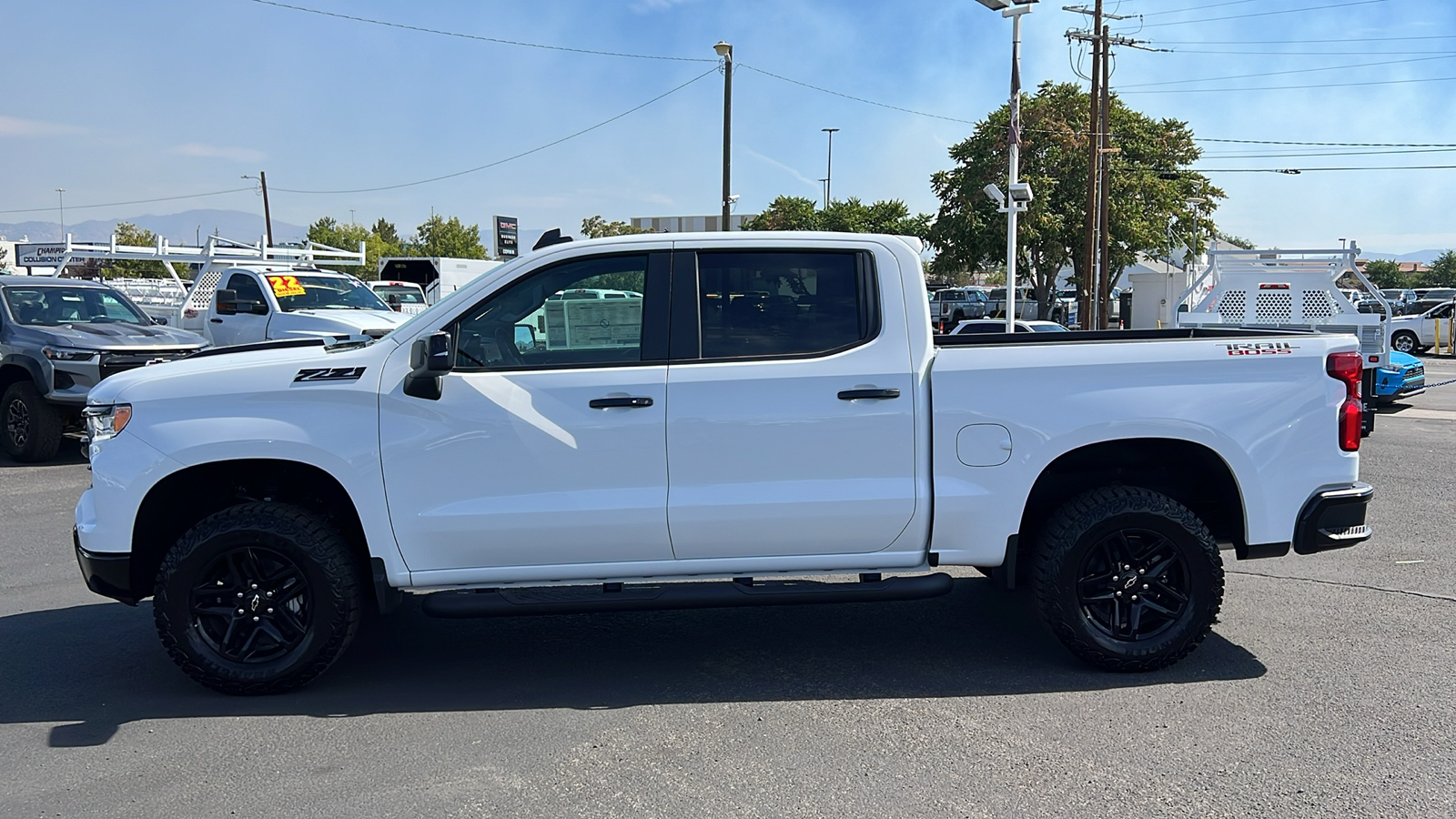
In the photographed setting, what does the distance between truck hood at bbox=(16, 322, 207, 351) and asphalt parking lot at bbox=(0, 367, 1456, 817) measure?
5498 millimetres

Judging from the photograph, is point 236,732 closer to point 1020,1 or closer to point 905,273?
point 905,273

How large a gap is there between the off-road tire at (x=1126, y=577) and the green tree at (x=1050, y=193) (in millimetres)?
34253

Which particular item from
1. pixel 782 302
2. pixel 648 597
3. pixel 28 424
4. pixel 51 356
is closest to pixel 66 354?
pixel 51 356

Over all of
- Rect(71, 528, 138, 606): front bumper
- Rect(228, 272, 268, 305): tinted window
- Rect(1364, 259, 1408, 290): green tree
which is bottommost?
Rect(71, 528, 138, 606): front bumper

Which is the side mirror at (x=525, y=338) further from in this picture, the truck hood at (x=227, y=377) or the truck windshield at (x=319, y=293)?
the truck windshield at (x=319, y=293)

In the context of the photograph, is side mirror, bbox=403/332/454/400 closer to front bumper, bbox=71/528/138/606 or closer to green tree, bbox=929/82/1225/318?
front bumper, bbox=71/528/138/606

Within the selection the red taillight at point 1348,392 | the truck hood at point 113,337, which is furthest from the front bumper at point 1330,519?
the truck hood at point 113,337

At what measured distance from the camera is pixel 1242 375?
4.81 metres

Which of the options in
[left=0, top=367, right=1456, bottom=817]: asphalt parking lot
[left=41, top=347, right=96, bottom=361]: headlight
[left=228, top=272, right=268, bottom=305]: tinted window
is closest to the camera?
[left=0, top=367, right=1456, bottom=817]: asphalt parking lot

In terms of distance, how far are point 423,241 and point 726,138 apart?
64980 mm

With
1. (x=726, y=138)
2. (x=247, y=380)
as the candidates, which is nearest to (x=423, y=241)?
(x=726, y=138)

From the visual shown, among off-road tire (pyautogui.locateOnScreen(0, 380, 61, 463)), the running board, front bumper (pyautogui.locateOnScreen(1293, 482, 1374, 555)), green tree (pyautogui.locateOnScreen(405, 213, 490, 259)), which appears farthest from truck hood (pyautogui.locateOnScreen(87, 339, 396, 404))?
green tree (pyautogui.locateOnScreen(405, 213, 490, 259))

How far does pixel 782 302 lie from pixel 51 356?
9.20 m

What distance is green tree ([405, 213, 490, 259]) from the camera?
84.1 meters
